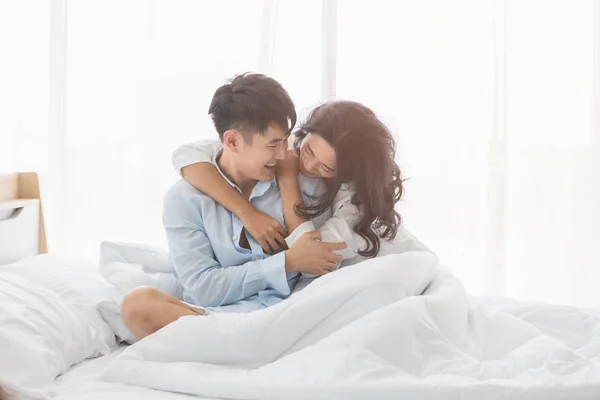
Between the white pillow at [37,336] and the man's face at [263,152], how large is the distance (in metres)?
0.53

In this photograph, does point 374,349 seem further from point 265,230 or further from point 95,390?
point 265,230

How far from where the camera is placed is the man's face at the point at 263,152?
1868 mm

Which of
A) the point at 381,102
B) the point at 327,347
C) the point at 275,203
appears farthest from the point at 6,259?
the point at 381,102

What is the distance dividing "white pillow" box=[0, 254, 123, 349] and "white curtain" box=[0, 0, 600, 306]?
1152mm

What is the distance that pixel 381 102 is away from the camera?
3.06 m

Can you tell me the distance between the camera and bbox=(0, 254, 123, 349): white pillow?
1716 mm

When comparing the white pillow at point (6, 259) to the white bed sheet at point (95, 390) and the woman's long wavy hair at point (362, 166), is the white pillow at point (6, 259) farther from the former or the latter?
the woman's long wavy hair at point (362, 166)

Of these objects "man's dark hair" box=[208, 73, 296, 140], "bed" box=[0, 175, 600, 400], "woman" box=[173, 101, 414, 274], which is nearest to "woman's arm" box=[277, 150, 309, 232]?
"woman" box=[173, 101, 414, 274]

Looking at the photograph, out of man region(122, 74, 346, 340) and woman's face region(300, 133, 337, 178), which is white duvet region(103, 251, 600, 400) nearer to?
man region(122, 74, 346, 340)

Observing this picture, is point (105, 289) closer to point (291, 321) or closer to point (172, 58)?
point (291, 321)

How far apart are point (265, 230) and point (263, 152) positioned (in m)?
0.19

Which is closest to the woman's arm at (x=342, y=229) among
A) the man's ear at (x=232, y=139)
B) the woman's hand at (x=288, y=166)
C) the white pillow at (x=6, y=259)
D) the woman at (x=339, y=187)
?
the woman at (x=339, y=187)

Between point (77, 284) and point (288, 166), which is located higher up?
point (288, 166)

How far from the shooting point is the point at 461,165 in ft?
9.97
